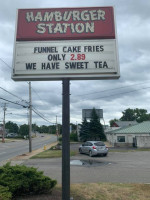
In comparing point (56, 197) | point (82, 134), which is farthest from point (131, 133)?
point (56, 197)

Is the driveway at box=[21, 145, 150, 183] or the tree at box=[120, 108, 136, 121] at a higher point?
the tree at box=[120, 108, 136, 121]

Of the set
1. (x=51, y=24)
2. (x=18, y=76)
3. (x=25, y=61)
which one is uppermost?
(x=51, y=24)

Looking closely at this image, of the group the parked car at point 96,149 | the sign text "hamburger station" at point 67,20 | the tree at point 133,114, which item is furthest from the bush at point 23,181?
the tree at point 133,114

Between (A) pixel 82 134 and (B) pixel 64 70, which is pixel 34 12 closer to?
(B) pixel 64 70

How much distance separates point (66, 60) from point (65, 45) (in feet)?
1.50

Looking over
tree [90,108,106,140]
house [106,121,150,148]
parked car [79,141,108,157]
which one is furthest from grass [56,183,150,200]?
tree [90,108,106,140]

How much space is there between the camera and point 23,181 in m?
6.04

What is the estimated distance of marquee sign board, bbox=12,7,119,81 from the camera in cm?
596

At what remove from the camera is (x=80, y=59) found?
6.00m

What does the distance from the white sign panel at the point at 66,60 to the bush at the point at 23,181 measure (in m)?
2.72

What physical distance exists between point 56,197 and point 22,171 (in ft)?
4.02

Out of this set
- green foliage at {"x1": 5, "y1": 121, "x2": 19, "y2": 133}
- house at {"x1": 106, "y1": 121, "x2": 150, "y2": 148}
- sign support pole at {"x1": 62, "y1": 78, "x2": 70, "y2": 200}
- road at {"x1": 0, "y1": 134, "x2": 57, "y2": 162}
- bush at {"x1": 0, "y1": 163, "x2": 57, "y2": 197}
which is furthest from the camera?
green foliage at {"x1": 5, "y1": 121, "x2": 19, "y2": 133}

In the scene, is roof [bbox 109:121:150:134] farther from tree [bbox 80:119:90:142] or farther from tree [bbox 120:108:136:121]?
tree [bbox 120:108:136:121]

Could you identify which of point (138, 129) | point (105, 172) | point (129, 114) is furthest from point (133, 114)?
point (105, 172)
